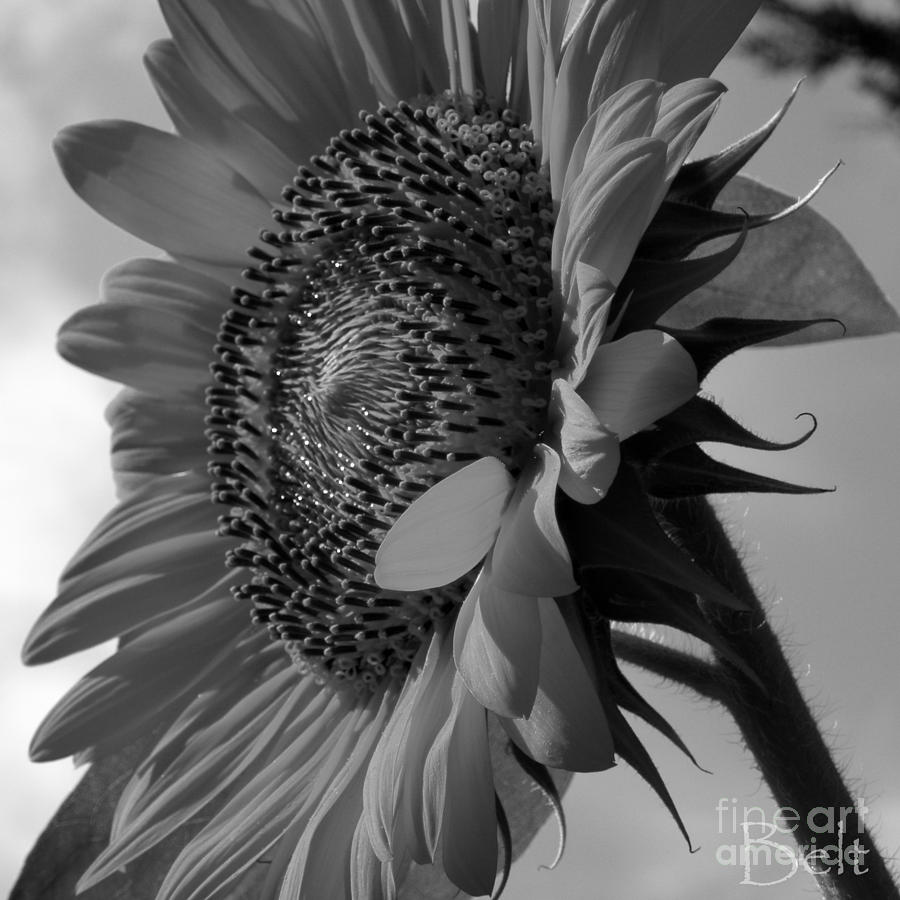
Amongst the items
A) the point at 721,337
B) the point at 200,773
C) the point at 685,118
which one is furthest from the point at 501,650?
the point at 200,773

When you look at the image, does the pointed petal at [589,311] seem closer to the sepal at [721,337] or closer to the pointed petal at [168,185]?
the sepal at [721,337]

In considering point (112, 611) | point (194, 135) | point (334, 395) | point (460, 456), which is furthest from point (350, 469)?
point (194, 135)

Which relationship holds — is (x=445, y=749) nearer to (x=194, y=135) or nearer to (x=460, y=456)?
(x=460, y=456)

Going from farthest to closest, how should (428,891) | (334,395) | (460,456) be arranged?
(428,891)
(334,395)
(460,456)

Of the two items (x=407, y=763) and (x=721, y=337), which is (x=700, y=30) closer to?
(x=721, y=337)

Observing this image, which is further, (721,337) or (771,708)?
(771,708)

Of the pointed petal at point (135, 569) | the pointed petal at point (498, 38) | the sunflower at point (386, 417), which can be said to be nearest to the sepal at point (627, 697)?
the sunflower at point (386, 417)
